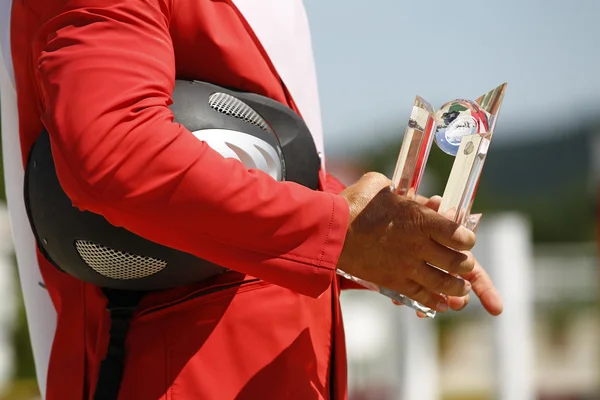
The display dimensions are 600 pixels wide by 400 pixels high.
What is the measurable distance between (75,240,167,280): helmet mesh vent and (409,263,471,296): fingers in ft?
1.39

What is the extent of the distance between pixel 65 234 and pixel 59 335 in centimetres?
28

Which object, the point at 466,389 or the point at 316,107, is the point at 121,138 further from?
the point at 466,389

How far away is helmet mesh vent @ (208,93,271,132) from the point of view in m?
1.52

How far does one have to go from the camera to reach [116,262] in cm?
151

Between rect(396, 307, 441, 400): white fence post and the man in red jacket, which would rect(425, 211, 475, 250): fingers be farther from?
rect(396, 307, 441, 400): white fence post

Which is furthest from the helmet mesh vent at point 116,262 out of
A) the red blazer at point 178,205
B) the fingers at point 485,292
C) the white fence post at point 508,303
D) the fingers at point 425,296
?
the white fence post at point 508,303

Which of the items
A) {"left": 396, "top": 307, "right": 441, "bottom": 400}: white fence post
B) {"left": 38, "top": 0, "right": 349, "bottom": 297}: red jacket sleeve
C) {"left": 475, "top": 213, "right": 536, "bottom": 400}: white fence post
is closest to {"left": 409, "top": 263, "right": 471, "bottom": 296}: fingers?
{"left": 38, "top": 0, "right": 349, "bottom": 297}: red jacket sleeve

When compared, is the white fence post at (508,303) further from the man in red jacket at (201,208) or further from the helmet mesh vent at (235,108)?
the helmet mesh vent at (235,108)

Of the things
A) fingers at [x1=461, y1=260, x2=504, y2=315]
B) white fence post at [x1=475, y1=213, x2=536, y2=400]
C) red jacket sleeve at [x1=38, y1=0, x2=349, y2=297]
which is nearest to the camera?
red jacket sleeve at [x1=38, y1=0, x2=349, y2=297]

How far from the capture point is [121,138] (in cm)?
128

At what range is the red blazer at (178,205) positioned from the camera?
129cm

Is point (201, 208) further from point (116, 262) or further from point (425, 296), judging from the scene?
point (425, 296)

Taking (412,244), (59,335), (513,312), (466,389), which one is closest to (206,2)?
(412,244)

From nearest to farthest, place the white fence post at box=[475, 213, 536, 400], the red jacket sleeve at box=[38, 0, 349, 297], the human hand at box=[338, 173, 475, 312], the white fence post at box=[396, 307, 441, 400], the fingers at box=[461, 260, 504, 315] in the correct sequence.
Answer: the red jacket sleeve at box=[38, 0, 349, 297] → the human hand at box=[338, 173, 475, 312] → the fingers at box=[461, 260, 504, 315] → the white fence post at box=[475, 213, 536, 400] → the white fence post at box=[396, 307, 441, 400]
